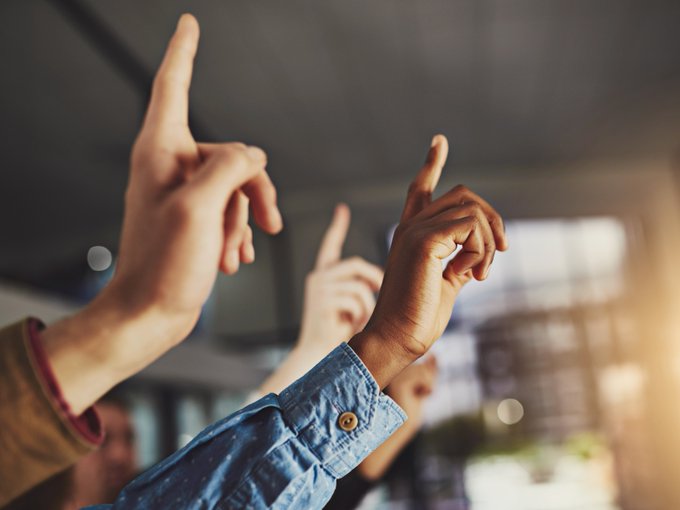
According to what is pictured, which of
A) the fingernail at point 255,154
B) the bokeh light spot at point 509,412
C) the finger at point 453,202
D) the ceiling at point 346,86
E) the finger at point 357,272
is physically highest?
the ceiling at point 346,86

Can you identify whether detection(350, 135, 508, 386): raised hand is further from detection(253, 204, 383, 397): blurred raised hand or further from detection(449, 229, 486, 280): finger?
detection(253, 204, 383, 397): blurred raised hand

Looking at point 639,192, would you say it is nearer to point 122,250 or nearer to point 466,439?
point 466,439

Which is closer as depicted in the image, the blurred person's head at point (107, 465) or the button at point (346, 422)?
the button at point (346, 422)

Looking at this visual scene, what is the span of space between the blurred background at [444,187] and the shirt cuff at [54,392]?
286 centimetres

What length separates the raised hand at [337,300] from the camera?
847 mm

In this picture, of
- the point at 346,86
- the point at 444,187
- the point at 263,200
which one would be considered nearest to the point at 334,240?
the point at 263,200

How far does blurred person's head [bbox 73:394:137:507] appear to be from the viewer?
1274 mm

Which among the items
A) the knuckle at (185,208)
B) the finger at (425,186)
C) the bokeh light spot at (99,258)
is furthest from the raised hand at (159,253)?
the bokeh light spot at (99,258)

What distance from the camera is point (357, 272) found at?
84cm

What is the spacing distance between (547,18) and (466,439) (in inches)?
222

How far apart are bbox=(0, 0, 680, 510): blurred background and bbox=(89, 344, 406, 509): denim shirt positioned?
2.92m

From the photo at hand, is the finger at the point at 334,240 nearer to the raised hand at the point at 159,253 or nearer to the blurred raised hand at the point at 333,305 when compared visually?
the blurred raised hand at the point at 333,305

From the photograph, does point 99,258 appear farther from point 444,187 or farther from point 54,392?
point 54,392

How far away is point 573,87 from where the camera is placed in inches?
171
